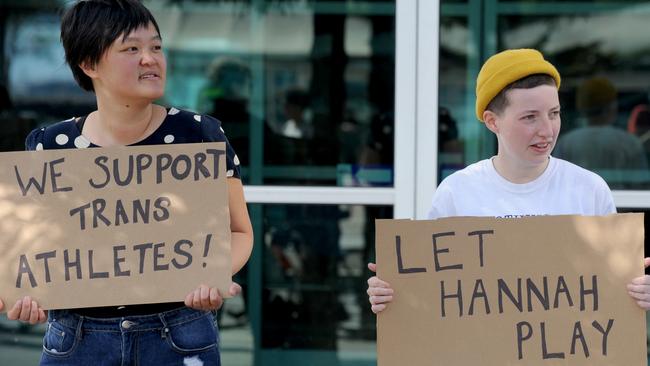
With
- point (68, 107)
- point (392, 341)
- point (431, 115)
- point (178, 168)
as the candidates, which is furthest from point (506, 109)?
point (68, 107)

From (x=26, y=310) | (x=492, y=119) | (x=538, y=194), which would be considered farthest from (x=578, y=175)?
(x=26, y=310)

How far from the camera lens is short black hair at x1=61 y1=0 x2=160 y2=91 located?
288 cm

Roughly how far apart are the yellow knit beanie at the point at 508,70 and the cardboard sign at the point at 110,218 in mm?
692

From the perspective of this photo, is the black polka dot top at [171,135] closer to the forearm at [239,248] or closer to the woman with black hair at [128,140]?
the woman with black hair at [128,140]

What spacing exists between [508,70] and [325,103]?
2.12 meters

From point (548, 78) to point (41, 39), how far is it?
2837 mm

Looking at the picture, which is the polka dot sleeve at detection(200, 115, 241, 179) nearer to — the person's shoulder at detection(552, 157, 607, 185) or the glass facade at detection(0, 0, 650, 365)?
the person's shoulder at detection(552, 157, 607, 185)

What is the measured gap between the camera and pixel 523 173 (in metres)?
2.89

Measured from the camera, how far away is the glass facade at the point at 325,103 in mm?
4883

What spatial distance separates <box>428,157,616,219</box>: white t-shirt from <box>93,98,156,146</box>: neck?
0.79 m

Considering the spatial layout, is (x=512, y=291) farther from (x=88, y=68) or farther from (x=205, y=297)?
(x=88, y=68)

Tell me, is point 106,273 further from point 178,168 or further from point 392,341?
point 392,341

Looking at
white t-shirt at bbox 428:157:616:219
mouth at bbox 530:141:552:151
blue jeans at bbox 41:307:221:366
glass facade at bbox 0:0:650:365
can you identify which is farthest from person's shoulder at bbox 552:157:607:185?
glass facade at bbox 0:0:650:365

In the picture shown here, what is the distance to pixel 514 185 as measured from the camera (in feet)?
9.52
